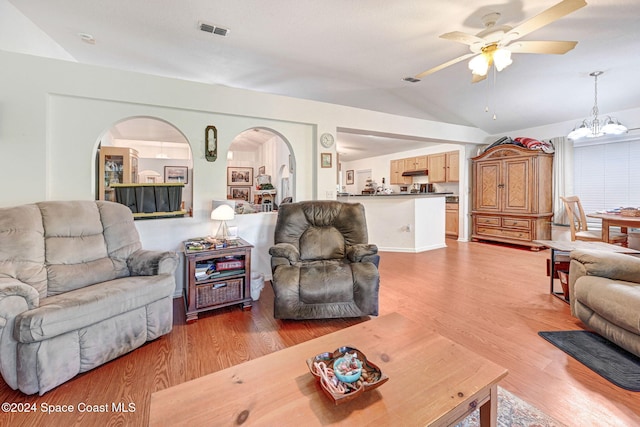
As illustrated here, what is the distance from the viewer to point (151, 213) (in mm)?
2828

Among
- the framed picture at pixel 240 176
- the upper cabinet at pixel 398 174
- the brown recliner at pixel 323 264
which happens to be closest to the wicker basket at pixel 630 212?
the brown recliner at pixel 323 264

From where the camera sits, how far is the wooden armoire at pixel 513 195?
5.02 meters

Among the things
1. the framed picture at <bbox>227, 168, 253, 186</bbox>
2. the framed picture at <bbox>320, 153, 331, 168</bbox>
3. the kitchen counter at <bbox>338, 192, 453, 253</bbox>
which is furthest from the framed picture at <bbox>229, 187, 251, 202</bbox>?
the framed picture at <bbox>320, 153, 331, 168</bbox>

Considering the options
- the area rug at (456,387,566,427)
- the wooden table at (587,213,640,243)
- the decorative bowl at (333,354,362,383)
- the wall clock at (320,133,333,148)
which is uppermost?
the wall clock at (320,133,333,148)

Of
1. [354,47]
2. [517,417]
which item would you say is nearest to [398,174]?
[354,47]

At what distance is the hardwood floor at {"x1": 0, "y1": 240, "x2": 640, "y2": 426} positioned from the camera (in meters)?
1.43

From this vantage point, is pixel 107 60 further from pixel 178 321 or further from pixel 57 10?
pixel 178 321

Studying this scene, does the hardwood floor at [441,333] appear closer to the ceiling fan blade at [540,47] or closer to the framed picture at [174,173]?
the ceiling fan blade at [540,47]

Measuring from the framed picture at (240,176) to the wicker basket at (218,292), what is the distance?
19.3 ft

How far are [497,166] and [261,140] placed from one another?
547 cm

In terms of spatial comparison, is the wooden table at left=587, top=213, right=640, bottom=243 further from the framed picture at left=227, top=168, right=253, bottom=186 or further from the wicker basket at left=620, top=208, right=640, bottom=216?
the framed picture at left=227, top=168, right=253, bottom=186

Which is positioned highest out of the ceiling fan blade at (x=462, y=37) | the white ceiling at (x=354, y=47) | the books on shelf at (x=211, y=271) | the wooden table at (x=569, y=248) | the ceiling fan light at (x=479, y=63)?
the white ceiling at (x=354, y=47)

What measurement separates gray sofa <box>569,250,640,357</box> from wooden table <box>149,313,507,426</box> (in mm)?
1315

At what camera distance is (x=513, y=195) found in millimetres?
5281
